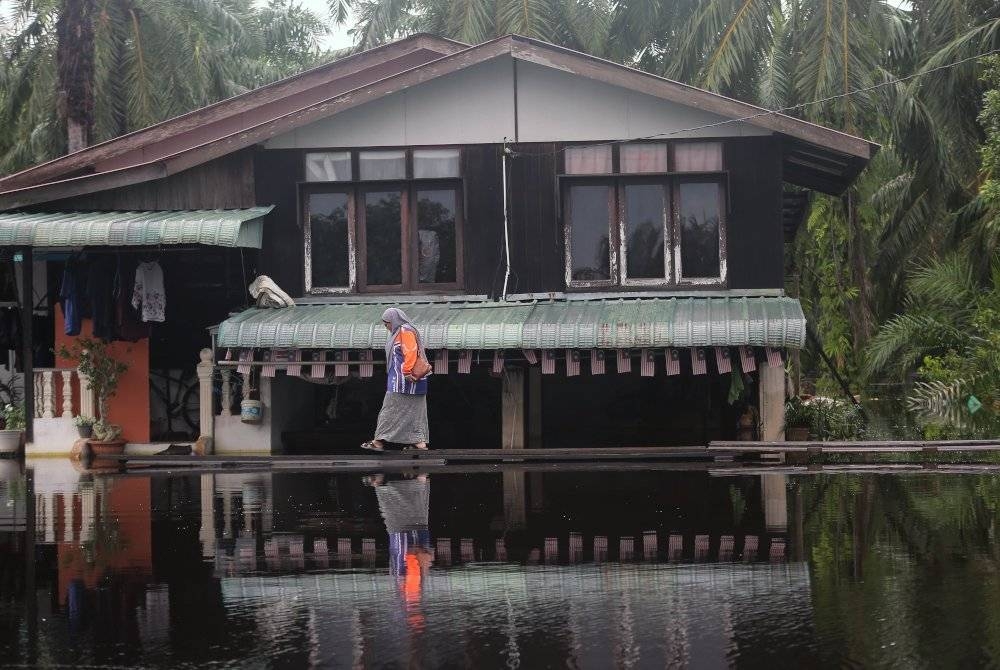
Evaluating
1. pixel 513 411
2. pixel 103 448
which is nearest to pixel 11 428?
pixel 103 448

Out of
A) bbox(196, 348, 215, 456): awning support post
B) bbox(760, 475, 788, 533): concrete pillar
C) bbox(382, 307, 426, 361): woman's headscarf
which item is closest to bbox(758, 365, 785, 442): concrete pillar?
bbox(760, 475, 788, 533): concrete pillar

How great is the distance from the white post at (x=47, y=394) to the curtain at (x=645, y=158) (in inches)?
348

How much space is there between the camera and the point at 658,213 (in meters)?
19.7

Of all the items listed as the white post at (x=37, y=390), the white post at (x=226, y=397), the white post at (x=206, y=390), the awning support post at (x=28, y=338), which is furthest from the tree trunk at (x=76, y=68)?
the white post at (x=226, y=397)

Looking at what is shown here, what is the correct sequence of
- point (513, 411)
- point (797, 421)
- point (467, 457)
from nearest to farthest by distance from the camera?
point (467, 457) → point (513, 411) → point (797, 421)

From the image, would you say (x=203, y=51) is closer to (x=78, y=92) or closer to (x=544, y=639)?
(x=78, y=92)

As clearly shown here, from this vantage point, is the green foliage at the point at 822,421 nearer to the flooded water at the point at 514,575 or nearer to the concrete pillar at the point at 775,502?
the concrete pillar at the point at 775,502

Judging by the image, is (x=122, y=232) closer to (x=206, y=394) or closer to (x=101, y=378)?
(x=101, y=378)

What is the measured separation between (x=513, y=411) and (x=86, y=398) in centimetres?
621

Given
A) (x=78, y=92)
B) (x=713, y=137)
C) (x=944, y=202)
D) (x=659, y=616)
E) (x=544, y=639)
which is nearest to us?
(x=544, y=639)

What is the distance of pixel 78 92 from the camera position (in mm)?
26578

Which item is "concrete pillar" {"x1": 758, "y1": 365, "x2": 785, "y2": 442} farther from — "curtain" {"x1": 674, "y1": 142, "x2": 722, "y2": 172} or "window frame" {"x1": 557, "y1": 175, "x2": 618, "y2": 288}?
"curtain" {"x1": 674, "y1": 142, "x2": 722, "y2": 172}

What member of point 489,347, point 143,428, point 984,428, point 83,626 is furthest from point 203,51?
point 83,626

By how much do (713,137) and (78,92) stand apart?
13.2 metres
